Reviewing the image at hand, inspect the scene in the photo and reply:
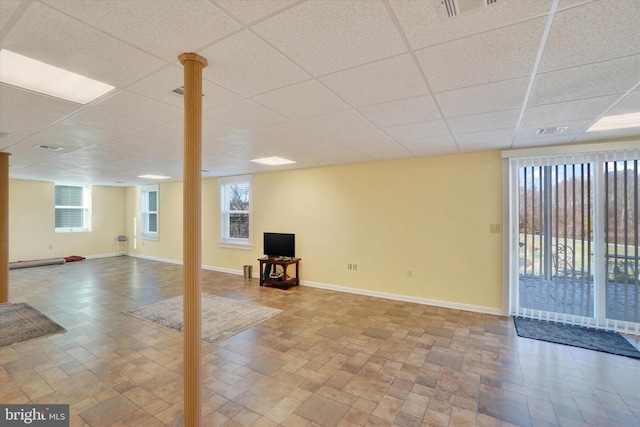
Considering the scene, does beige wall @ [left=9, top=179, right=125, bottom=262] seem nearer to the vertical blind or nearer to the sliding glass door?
the vertical blind

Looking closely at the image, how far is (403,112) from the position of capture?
2.71 metres

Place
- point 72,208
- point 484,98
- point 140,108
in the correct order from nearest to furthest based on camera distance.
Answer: point 484,98 < point 140,108 < point 72,208

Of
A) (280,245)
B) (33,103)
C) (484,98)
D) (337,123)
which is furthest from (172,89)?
(280,245)

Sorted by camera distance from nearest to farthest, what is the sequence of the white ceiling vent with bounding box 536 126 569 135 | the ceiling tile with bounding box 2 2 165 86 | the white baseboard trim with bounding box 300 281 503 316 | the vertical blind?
the ceiling tile with bounding box 2 2 165 86 < the white ceiling vent with bounding box 536 126 569 135 < the white baseboard trim with bounding box 300 281 503 316 < the vertical blind

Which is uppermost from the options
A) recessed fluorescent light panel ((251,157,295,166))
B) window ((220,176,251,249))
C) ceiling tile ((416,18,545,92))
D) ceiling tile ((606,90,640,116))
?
recessed fluorescent light panel ((251,157,295,166))

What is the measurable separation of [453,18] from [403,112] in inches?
51.8

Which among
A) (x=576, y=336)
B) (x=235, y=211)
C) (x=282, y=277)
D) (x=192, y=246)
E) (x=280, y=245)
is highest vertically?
(x=235, y=211)

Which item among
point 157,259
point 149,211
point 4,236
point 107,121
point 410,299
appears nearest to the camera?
point 107,121

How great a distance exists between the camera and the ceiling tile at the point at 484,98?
2.14m

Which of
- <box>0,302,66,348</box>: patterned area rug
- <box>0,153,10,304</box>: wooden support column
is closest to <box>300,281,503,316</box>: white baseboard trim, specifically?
<box>0,302,66,348</box>: patterned area rug

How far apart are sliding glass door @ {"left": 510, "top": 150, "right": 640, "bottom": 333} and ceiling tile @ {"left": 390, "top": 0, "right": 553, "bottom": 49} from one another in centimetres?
336

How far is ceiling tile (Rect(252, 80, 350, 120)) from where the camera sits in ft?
7.19

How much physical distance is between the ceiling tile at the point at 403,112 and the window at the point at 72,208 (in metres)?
10.6

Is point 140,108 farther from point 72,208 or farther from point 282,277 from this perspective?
point 72,208
